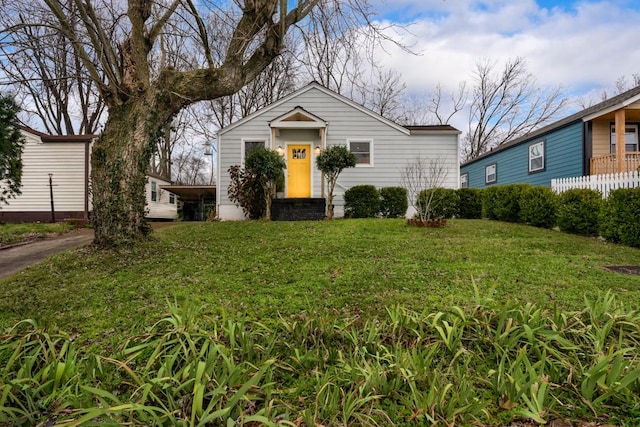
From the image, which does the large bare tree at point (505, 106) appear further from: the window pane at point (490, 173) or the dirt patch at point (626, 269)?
the dirt patch at point (626, 269)

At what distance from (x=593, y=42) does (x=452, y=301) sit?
73.5 feet

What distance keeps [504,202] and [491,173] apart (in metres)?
8.92

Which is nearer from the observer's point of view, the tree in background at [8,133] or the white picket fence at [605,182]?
the tree in background at [8,133]

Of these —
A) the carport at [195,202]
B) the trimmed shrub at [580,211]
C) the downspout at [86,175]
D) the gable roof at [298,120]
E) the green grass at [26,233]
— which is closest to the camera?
the trimmed shrub at [580,211]

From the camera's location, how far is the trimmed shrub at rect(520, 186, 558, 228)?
28.4ft

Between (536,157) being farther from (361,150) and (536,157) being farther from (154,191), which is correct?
(154,191)

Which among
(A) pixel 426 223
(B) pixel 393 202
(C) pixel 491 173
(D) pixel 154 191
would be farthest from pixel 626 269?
(D) pixel 154 191

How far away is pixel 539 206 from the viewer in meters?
8.92

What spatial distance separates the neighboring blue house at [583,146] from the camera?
35.3ft

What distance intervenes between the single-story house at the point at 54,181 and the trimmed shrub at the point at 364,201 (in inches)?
410

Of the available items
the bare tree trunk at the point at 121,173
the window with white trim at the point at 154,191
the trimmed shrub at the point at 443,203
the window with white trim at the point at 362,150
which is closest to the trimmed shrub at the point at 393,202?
the trimmed shrub at the point at 443,203

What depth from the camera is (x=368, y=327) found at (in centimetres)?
281

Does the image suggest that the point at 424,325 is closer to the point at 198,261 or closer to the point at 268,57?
the point at 198,261

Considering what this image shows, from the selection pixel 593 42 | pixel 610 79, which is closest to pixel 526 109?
pixel 610 79
